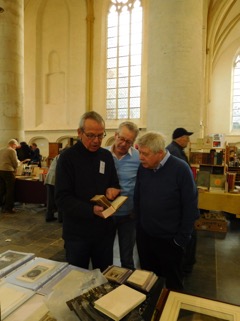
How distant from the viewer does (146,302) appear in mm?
996

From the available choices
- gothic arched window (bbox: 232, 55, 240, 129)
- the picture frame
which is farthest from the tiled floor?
gothic arched window (bbox: 232, 55, 240, 129)

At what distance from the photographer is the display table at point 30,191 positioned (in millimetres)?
5793

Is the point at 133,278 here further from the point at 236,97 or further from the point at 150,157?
the point at 236,97

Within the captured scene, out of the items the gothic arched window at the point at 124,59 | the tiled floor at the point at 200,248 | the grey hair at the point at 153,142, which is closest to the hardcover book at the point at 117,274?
the grey hair at the point at 153,142

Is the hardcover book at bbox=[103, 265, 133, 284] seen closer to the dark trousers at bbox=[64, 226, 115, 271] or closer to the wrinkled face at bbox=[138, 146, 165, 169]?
the dark trousers at bbox=[64, 226, 115, 271]

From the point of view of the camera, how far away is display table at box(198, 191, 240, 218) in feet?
14.0

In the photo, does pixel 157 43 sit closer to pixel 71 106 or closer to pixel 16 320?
pixel 16 320

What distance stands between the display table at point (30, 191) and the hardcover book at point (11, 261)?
4464 mm

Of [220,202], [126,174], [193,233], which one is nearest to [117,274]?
[126,174]

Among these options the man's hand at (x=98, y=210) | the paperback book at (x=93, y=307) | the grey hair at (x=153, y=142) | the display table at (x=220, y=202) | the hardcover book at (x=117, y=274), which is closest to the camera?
the paperback book at (x=93, y=307)

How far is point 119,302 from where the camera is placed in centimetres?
94

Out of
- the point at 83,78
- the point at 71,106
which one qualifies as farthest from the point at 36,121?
the point at 83,78

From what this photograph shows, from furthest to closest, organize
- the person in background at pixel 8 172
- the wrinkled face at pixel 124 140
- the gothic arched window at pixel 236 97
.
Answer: the gothic arched window at pixel 236 97 → the person in background at pixel 8 172 → the wrinkled face at pixel 124 140

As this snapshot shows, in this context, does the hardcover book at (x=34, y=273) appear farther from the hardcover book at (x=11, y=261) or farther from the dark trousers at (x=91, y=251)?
the dark trousers at (x=91, y=251)
